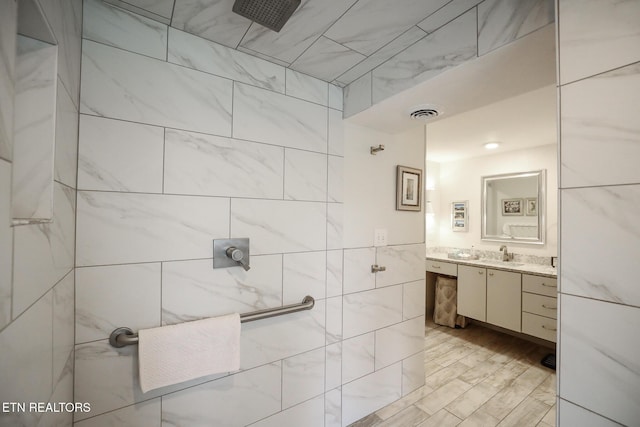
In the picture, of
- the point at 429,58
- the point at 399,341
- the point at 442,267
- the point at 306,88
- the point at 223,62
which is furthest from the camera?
the point at 442,267

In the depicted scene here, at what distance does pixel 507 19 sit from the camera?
89 cm

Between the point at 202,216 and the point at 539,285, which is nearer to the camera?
the point at 202,216

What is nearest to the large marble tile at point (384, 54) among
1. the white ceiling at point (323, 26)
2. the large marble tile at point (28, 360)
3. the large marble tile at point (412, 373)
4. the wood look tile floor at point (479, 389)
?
the white ceiling at point (323, 26)

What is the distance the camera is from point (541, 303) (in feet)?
7.96

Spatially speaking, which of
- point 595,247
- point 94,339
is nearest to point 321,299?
point 94,339

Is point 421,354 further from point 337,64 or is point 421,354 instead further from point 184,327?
point 337,64

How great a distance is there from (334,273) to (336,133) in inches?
33.3

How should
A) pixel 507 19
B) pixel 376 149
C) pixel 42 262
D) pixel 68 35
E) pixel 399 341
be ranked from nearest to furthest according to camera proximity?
1. pixel 42 262
2. pixel 68 35
3. pixel 507 19
4. pixel 376 149
5. pixel 399 341

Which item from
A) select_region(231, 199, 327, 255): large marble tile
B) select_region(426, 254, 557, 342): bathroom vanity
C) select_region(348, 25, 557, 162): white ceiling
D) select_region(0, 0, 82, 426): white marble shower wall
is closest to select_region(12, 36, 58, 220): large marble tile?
select_region(0, 0, 82, 426): white marble shower wall

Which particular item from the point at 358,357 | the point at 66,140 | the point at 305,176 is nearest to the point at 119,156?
the point at 66,140

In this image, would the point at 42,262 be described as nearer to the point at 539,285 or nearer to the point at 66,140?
the point at 66,140

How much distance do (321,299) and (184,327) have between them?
71cm

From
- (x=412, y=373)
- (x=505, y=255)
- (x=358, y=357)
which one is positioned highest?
(x=505, y=255)

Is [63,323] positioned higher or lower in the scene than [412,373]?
higher
